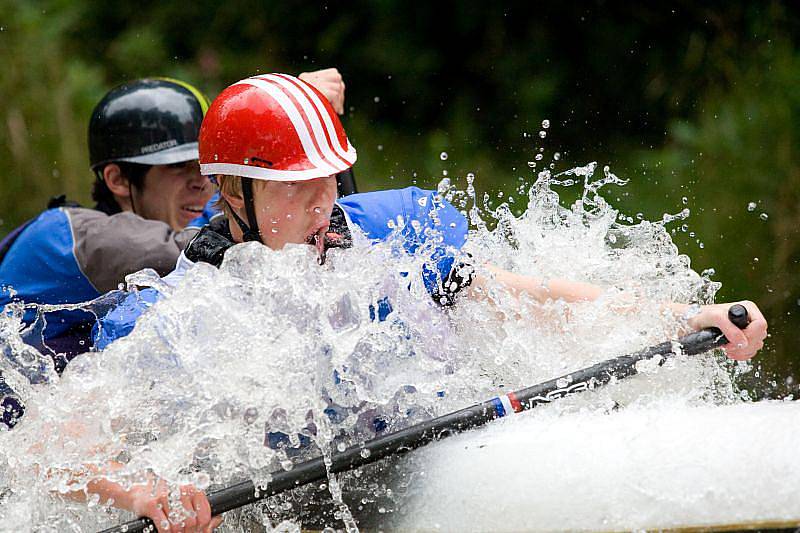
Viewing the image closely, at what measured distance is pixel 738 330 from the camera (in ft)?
7.89

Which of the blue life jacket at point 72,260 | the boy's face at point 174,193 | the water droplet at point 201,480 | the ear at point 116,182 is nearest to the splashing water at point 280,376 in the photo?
the water droplet at point 201,480

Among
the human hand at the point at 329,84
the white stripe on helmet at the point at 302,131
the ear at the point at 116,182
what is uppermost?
the white stripe on helmet at the point at 302,131

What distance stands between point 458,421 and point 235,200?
74cm

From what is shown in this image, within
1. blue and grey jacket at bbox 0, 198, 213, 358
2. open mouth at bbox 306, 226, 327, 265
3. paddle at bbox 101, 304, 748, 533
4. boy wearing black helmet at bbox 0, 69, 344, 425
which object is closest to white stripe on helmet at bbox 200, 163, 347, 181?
open mouth at bbox 306, 226, 327, 265

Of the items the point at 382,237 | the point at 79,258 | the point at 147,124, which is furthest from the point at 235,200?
the point at 147,124

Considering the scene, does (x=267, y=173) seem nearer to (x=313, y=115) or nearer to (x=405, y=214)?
(x=313, y=115)

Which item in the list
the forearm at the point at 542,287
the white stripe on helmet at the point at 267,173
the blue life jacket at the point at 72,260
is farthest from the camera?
the blue life jacket at the point at 72,260

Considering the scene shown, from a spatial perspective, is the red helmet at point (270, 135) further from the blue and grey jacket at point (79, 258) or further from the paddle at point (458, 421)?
the blue and grey jacket at point (79, 258)

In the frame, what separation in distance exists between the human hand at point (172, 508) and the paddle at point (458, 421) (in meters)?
0.02

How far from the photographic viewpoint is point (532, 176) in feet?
23.2

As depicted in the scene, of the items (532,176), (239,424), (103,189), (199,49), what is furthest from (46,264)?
(199,49)

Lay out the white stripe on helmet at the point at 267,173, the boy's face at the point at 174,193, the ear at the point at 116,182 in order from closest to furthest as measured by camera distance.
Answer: the white stripe on helmet at the point at 267,173, the boy's face at the point at 174,193, the ear at the point at 116,182

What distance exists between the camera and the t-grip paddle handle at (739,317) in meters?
2.40

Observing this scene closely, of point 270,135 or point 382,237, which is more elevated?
point 270,135
